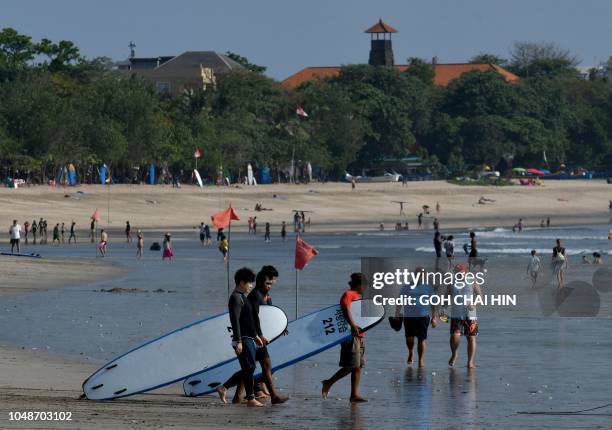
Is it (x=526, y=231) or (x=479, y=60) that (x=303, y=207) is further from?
(x=479, y=60)

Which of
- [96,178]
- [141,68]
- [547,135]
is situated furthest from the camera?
[141,68]

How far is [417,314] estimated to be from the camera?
55.0ft

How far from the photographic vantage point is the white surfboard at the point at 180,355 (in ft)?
45.5

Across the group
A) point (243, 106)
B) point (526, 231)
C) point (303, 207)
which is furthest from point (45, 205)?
point (243, 106)

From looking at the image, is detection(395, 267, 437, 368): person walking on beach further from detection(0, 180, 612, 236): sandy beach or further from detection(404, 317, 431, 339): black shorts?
detection(0, 180, 612, 236): sandy beach

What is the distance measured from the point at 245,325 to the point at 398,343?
729 cm

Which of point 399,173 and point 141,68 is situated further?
point 141,68

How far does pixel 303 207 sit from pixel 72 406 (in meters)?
73.4

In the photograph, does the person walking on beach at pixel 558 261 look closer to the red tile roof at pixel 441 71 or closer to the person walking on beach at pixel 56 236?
the person walking on beach at pixel 56 236

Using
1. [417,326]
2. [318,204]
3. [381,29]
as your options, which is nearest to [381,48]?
[381,29]

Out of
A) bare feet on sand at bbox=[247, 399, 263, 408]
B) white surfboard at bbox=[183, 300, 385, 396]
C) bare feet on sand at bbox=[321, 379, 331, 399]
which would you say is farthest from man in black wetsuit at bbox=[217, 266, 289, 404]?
bare feet on sand at bbox=[321, 379, 331, 399]

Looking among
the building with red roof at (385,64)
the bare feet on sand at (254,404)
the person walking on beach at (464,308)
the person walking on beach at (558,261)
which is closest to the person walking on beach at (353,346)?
the bare feet on sand at (254,404)

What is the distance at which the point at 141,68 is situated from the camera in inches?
5881

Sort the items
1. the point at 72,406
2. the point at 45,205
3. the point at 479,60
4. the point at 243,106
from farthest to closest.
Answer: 1. the point at 479,60
2. the point at 243,106
3. the point at 45,205
4. the point at 72,406
